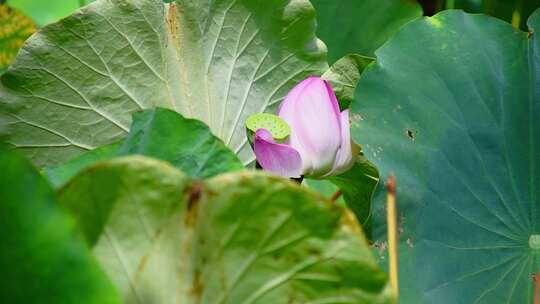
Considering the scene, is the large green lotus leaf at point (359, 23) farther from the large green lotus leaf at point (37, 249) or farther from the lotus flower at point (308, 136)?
the large green lotus leaf at point (37, 249)

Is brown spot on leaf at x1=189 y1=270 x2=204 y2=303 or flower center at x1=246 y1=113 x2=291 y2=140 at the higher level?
brown spot on leaf at x1=189 y1=270 x2=204 y2=303

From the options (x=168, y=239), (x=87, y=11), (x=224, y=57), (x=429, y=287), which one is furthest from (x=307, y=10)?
(x=168, y=239)

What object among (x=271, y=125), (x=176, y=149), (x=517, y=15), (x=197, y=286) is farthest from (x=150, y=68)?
(x=517, y=15)

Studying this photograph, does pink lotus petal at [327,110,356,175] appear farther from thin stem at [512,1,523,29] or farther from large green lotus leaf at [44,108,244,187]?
thin stem at [512,1,523,29]

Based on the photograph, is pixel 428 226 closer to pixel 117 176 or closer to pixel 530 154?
pixel 530 154

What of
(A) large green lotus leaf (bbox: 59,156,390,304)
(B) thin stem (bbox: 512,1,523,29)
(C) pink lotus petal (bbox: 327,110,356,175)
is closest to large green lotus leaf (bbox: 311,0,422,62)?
(B) thin stem (bbox: 512,1,523,29)
